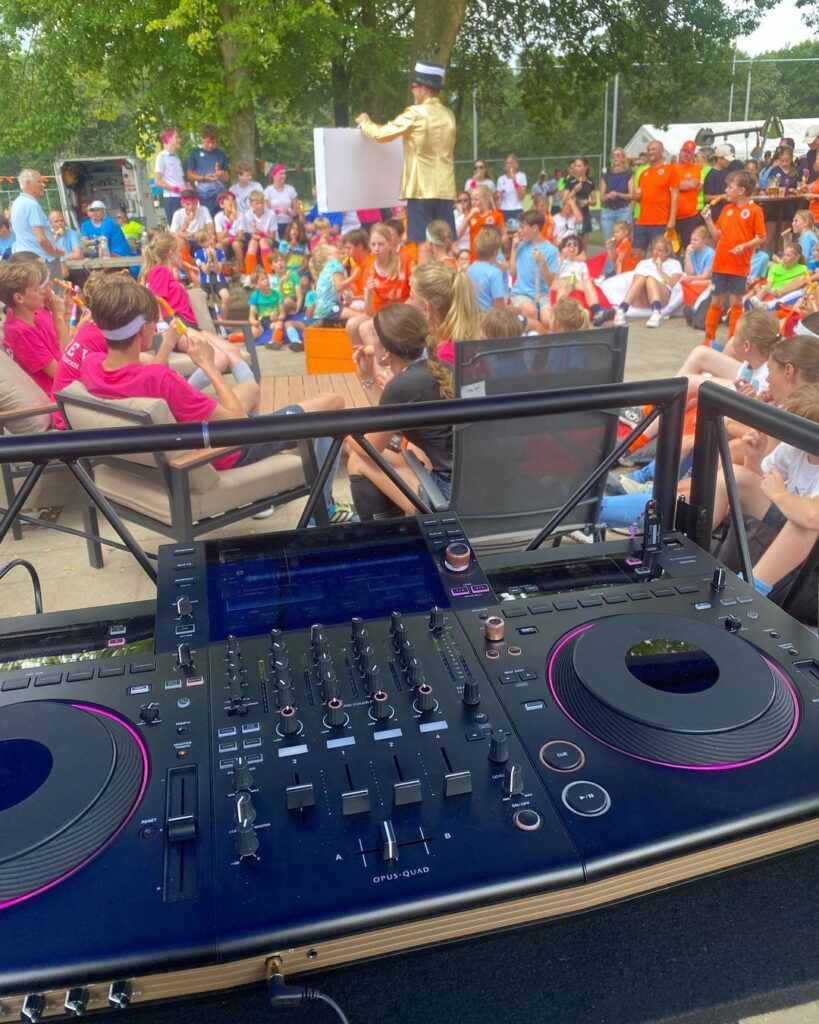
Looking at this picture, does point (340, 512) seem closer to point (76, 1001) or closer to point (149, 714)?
point (149, 714)

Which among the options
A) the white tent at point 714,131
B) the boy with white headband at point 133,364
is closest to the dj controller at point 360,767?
the boy with white headband at point 133,364

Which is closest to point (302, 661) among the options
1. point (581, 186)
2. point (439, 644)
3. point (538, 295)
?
point (439, 644)

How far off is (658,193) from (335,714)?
1106 cm

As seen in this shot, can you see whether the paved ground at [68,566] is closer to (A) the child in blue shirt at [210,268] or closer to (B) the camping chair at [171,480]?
(B) the camping chair at [171,480]

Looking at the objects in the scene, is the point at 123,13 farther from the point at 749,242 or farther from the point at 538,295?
the point at 749,242

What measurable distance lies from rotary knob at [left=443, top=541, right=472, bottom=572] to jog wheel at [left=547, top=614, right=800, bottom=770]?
0.20 m

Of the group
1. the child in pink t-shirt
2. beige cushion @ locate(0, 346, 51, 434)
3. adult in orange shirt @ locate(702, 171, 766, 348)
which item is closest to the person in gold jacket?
adult in orange shirt @ locate(702, 171, 766, 348)

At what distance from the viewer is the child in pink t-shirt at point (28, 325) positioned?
4.18 metres

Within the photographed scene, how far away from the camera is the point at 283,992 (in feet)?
2.12

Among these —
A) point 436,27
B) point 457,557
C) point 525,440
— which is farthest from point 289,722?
point 436,27

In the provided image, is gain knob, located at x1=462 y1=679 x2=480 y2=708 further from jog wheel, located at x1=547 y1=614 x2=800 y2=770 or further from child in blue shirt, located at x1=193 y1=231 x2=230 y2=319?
child in blue shirt, located at x1=193 y1=231 x2=230 y2=319

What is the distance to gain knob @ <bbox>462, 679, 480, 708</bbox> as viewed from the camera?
0.85m

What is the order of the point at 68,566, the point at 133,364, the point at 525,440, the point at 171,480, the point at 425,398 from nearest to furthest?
1. the point at 525,440
2. the point at 171,480
3. the point at 425,398
4. the point at 133,364
5. the point at 68,566

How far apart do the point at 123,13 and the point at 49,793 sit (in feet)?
53.7
